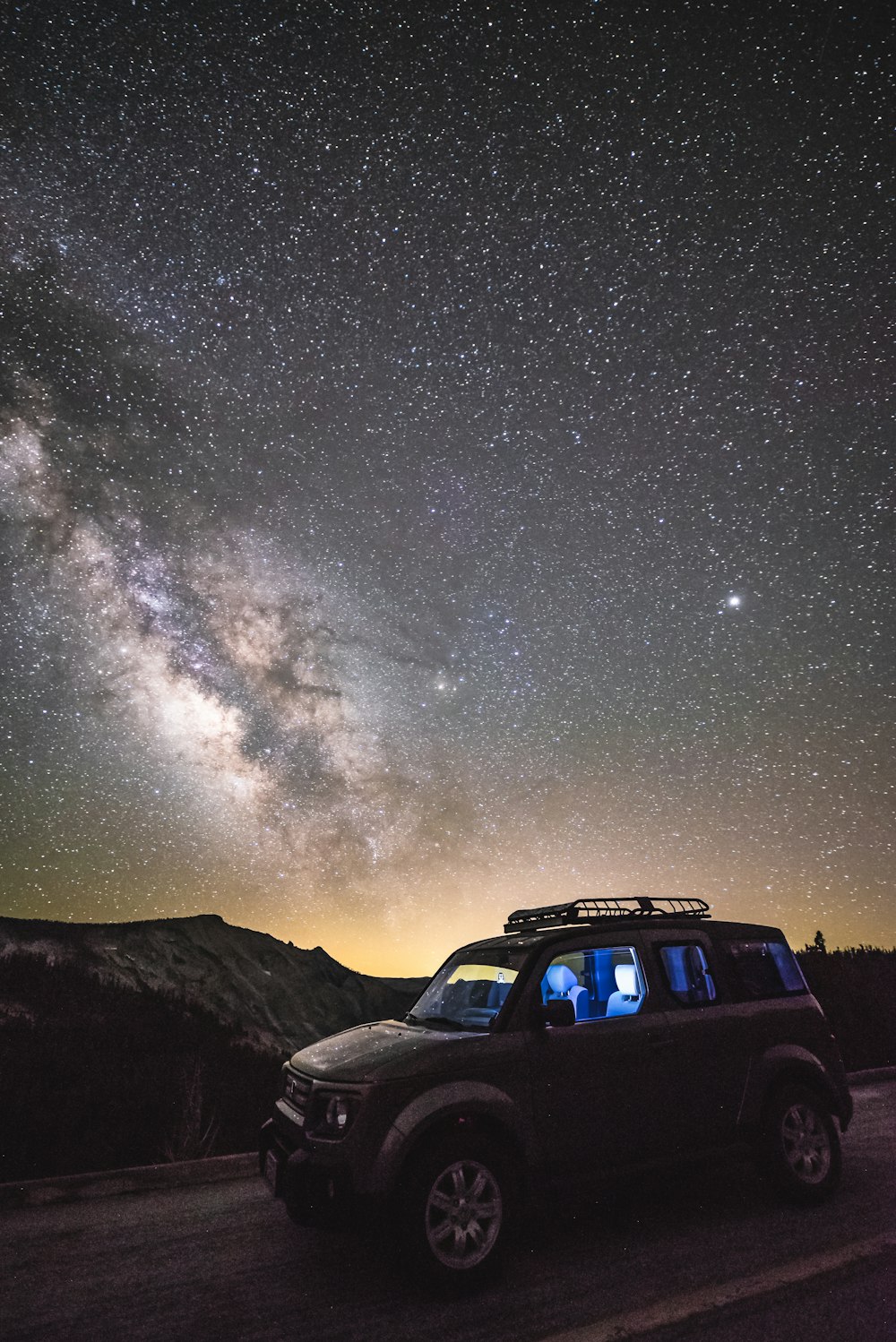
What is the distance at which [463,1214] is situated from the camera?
11.7 feet

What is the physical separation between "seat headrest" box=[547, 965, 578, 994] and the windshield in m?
0.24

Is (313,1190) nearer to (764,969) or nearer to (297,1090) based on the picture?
(297,1090)

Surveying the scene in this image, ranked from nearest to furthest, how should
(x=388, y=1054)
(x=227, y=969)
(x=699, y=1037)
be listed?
(x=388, y=1054)
(x=699, y=1037)
(x=227, y=969)

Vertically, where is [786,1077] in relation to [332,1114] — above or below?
below

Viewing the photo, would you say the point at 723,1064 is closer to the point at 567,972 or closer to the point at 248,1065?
the point at 567,972

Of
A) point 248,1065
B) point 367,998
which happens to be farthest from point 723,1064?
point 367,998

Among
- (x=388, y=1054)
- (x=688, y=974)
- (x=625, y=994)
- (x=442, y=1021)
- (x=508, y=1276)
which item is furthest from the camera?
(x=688, y=974)

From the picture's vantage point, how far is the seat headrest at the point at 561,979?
14.9 ft

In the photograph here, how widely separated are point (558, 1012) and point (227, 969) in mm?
53352

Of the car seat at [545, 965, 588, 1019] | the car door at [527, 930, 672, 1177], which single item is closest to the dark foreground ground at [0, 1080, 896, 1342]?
the car door at [527, 930, 672, 1177]

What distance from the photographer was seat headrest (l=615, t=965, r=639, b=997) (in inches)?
187

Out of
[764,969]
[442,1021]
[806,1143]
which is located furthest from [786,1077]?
[442,1021]

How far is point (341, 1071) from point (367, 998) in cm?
6020

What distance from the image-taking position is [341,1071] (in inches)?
151
